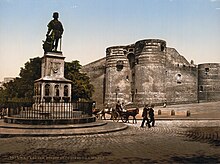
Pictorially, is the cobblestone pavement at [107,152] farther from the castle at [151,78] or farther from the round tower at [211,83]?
the round tower at [211,83]

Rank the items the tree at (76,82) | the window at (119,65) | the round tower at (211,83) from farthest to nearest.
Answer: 1. the round tower at (211,83)
2. the window at (119,65)
3. the tree at (76,82)

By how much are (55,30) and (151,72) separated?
3236 cm

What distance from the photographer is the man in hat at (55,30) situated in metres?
17.3

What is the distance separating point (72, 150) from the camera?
8078 millimetres

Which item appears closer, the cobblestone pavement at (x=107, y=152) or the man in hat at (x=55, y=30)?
the cobblestone pavement at (x=107, y=152)

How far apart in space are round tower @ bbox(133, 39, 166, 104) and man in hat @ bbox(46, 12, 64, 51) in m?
31.9

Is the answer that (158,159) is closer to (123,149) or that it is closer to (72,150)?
(123,149)

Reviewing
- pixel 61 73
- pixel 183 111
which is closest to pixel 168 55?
pixel 183 111

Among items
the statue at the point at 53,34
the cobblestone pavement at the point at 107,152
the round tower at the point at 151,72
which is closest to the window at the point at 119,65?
the round tower at the point at 151,72

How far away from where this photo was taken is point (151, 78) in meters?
47.9

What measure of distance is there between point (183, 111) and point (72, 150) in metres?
27.7

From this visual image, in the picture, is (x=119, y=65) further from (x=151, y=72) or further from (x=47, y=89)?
(x=47, y=89)

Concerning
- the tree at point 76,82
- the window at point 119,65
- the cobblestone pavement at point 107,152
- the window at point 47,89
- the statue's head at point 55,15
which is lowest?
the cobblestone pavement at point 107,152

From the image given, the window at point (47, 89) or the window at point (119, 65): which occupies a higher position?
the window at point (119, 65)
